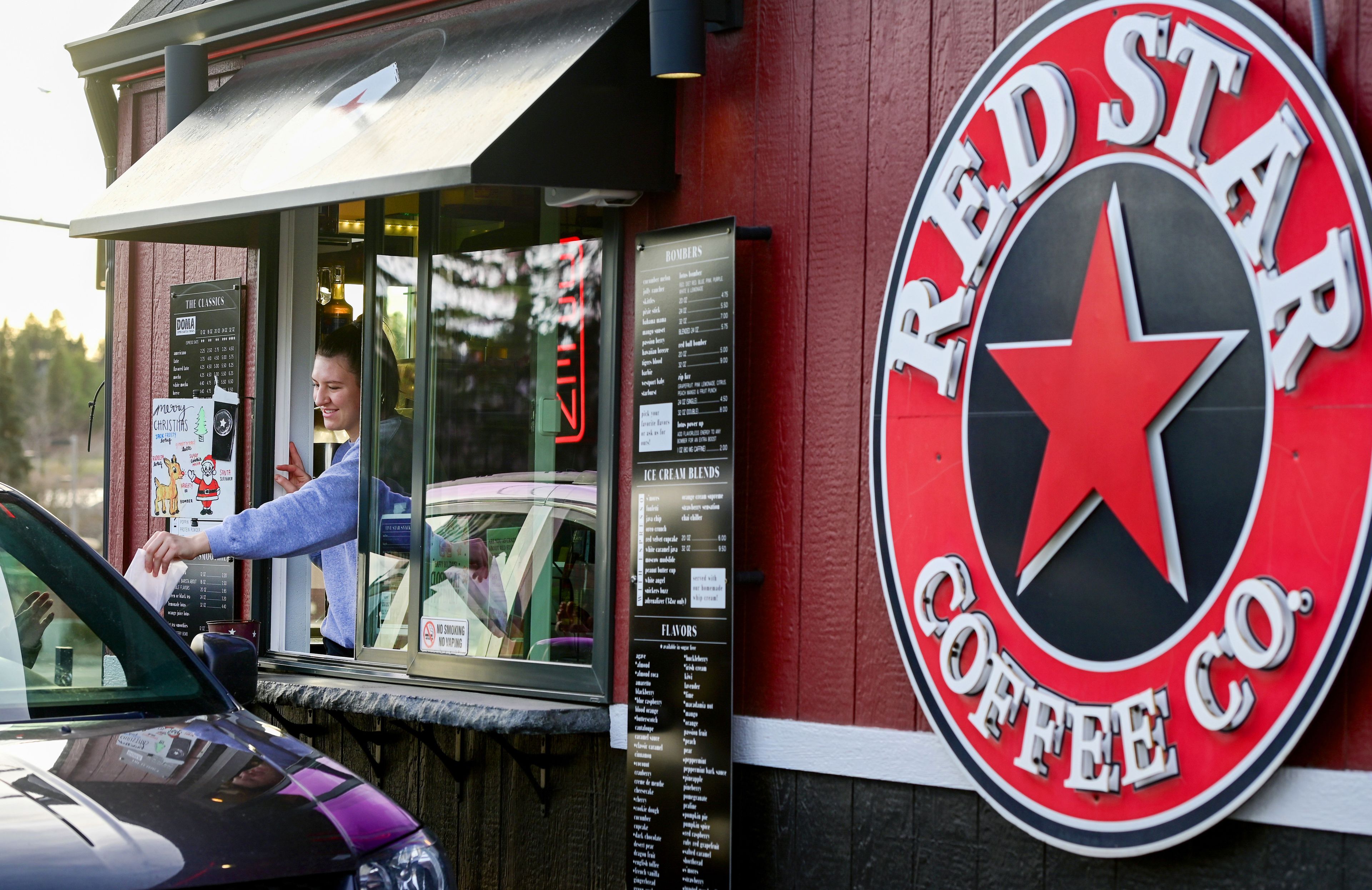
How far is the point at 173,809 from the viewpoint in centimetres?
292

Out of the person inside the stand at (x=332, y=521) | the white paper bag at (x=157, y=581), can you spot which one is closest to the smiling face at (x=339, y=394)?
the person inside the stand at (x=332, y=521)

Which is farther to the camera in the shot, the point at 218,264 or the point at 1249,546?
the point at 218,264

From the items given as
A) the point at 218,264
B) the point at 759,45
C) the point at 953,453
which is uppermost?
the point at 759,45

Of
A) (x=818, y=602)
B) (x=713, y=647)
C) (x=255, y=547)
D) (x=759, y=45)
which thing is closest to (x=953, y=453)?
(x=818, y=602)

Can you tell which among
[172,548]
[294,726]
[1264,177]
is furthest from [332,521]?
[1264,177]

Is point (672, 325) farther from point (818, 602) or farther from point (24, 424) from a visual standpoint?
point (24, 424)

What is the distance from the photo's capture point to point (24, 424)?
261 feet

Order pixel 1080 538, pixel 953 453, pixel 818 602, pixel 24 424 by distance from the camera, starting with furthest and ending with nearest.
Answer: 1. pixel 24 424
2. pixel 818 602
3. pixel 953 453
4. pixel 1080 538

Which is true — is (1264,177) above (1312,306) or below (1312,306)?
above

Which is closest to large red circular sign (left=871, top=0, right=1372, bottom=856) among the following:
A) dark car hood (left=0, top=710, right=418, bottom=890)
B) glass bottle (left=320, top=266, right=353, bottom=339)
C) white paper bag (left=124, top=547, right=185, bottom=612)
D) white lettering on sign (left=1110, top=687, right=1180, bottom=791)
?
white lettering on sign (left=1110, top=687, right=1180, bottom=791)

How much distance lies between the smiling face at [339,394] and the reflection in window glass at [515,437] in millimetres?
801

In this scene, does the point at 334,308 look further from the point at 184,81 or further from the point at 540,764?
the point at 540,764

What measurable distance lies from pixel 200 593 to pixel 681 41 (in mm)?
4040

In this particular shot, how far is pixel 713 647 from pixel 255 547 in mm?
2898
